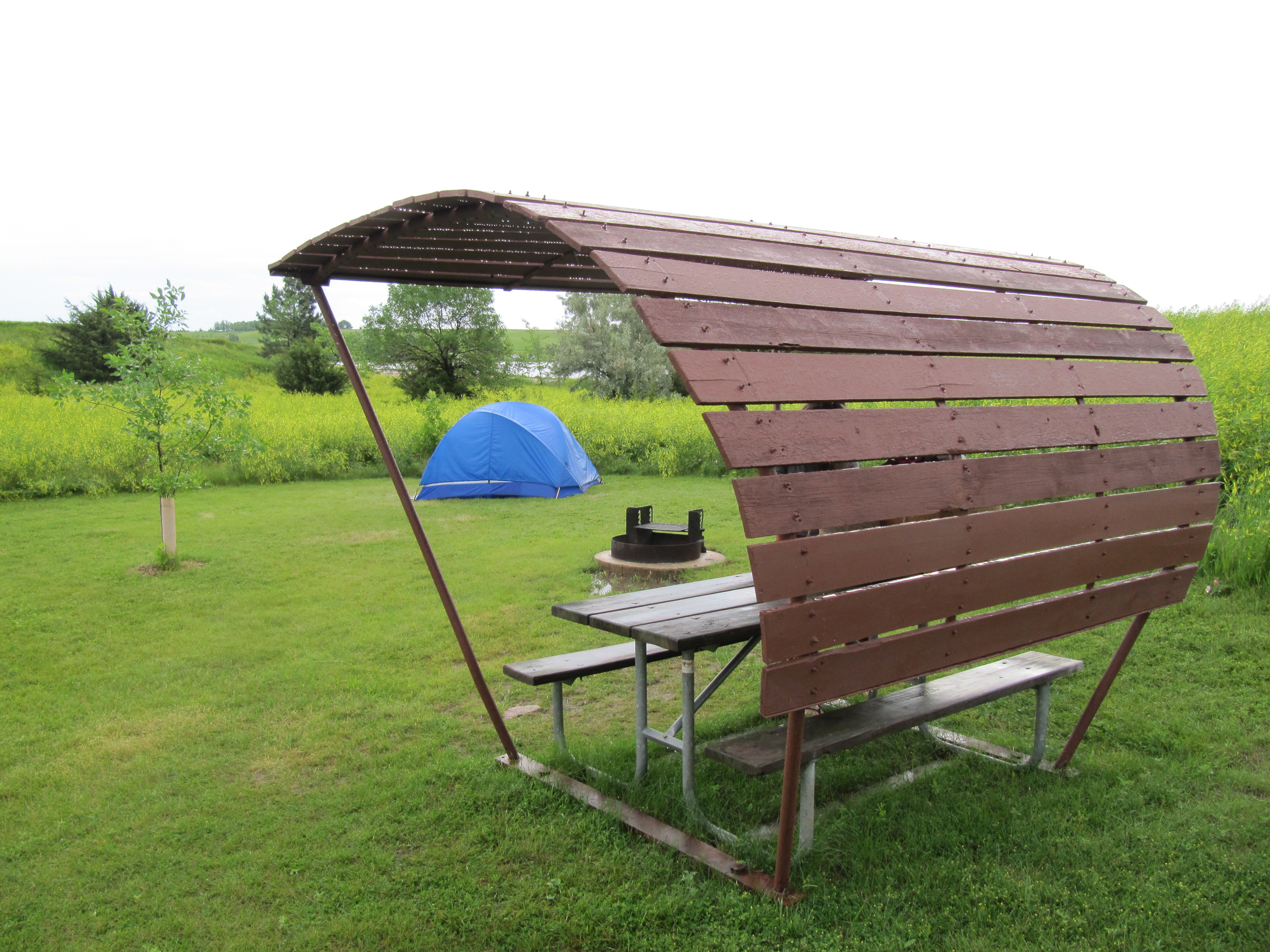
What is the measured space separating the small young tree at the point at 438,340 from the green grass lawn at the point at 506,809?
86.8 feet

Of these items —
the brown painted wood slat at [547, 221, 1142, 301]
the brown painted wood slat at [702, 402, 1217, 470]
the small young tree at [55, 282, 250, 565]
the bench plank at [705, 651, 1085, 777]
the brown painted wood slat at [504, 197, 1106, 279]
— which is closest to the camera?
the brown painted wood slat at [702, 402, 1217, 470]

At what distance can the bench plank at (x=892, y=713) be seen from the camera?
115 inches

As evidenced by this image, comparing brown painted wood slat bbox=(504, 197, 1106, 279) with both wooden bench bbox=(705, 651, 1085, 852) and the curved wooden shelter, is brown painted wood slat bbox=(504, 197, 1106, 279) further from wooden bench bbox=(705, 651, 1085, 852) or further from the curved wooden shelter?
wooden bench bbox=(705, 651, 1085, 852)

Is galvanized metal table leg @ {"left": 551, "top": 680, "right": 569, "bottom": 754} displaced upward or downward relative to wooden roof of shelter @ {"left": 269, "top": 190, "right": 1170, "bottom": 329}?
downward

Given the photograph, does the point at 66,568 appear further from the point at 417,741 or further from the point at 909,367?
the point at 909,367

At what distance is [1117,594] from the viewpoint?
144 inches

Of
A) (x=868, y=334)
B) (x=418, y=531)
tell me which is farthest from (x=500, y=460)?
(x=868, y=334)

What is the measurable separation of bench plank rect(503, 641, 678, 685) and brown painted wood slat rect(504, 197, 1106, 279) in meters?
1.71

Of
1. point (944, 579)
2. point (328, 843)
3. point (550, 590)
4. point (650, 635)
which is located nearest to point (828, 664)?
point (944, 579)

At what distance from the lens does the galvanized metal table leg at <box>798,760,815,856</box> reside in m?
2.99

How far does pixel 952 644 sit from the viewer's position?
117 inches

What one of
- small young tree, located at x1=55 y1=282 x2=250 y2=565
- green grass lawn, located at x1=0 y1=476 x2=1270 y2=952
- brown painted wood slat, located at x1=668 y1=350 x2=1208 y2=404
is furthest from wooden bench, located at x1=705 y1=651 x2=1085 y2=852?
small young tree, located at x1=55 y1=282 x2=250 y2=565

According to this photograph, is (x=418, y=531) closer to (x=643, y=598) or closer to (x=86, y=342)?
(x=643, y=598)

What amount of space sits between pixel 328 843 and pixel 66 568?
678 centimetres
